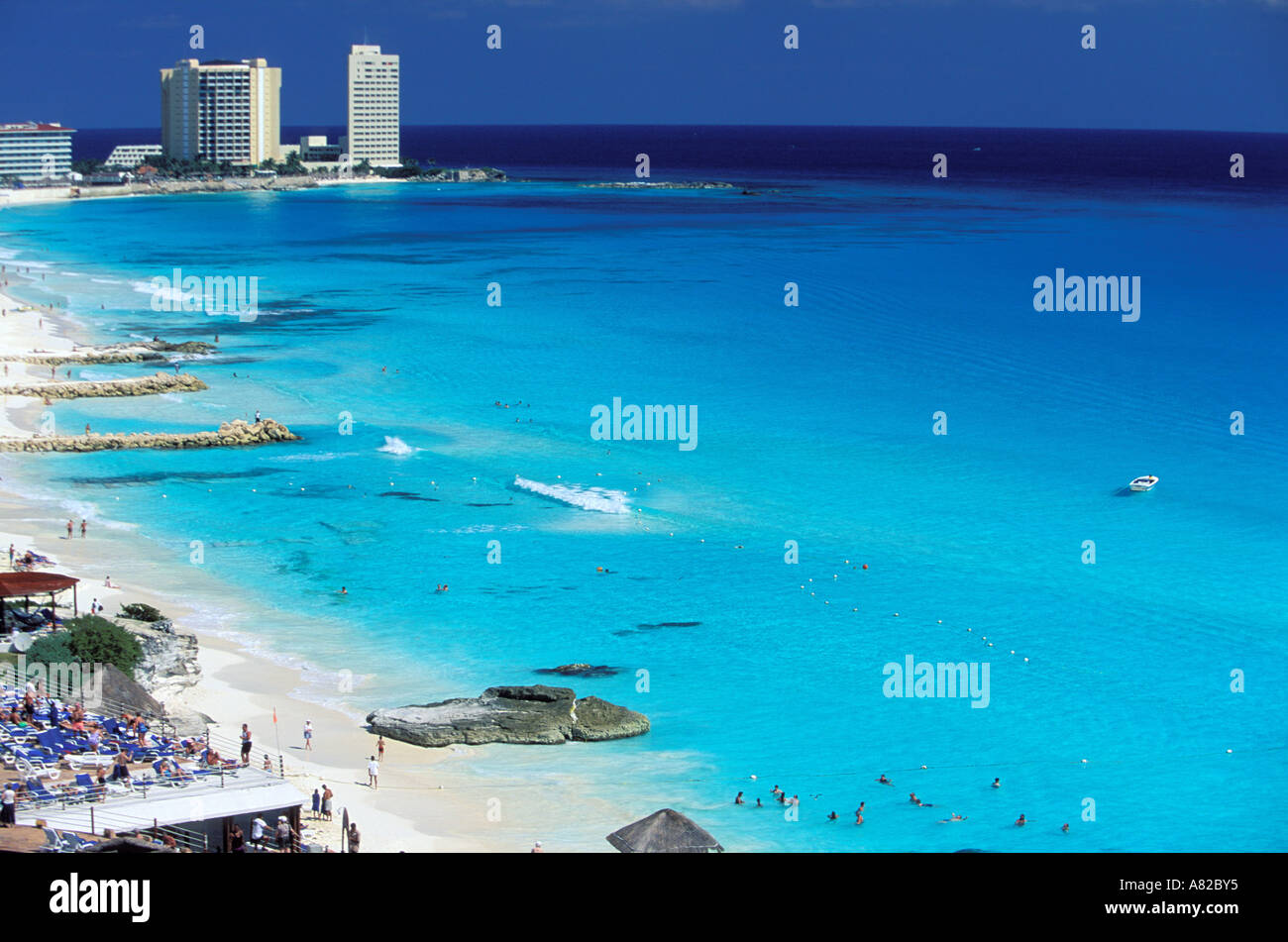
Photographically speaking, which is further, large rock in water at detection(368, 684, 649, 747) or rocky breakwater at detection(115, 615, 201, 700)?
rocky breakwater at detection(115, 615, 201, 700)

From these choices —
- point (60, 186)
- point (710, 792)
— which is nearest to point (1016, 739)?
point (710, 792)

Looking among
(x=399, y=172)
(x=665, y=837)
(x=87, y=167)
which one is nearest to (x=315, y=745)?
(x=665, y=837)

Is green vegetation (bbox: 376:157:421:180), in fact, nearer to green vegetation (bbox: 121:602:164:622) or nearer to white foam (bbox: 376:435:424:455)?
white foam (bbox: 376:435:424:455)

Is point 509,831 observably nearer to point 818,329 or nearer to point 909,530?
point 909,530

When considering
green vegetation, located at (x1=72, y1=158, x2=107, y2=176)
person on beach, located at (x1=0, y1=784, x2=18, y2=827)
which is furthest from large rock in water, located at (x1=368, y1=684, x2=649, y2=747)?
green vegetation, located at (x1=72, y1=158, x2=107, y2=176)

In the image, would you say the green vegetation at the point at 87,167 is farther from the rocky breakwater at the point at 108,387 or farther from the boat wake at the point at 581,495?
the boat wake at the point at 581,495

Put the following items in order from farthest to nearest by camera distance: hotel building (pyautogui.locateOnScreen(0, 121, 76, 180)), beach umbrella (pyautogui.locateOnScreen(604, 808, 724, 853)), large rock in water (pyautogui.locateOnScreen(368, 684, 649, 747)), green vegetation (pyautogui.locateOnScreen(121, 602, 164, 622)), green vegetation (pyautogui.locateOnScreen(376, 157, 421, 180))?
green vegetation (pyautogui.locateOnScreen(376, 157, 421, 180)), hotel building (pyautogui.locateOnScreen(0, 121, 76, 180)), green vegetation (pyautogui.locateOnScreen(121, 602, 164, 622)), large rock in water (pyautogui.locateOnScreen(368, 684, 649, 747)), beach umbrella (pyautogui.locateOnScreen(604, 808, 724, 853))

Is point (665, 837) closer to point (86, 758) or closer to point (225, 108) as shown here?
point (86, 758)

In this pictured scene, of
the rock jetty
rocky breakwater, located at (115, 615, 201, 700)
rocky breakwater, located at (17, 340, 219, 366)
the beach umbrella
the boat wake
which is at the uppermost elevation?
the rock jetty

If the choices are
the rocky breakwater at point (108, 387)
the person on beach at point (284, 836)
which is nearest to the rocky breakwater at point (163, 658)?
the person on beach at point (284, 836)
